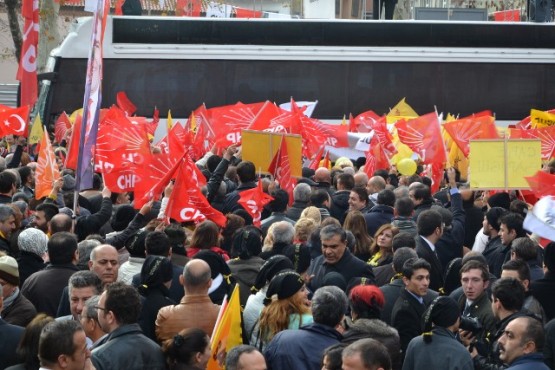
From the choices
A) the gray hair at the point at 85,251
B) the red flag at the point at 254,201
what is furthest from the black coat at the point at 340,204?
the gray hair at the point at 85,251

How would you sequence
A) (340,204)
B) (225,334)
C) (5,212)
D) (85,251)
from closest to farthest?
(225,334) < (85,251) < (5,212) < (340,204)

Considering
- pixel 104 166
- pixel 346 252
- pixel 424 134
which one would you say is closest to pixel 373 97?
pixel 424 134

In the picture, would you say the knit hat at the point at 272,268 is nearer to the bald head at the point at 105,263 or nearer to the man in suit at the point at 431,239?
the bald head at the point at 105,263

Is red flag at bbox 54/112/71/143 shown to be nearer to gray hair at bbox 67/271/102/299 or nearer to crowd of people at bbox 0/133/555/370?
crowd of people at bbox 0/133/555/370

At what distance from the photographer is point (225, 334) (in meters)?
6.92

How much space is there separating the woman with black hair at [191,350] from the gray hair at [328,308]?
2.32 ft

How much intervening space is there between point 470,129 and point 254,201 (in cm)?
539

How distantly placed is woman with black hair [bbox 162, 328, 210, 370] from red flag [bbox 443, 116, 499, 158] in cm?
1048

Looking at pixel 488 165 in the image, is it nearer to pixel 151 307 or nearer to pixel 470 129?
pixel 470 129

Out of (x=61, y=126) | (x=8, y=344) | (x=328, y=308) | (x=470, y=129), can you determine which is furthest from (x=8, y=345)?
(x=61, y=126)

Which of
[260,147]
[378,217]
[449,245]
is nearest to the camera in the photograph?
[449,245]

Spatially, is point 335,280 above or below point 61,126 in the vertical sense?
above

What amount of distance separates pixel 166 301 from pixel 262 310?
675 millimetres

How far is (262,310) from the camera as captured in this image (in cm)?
776
